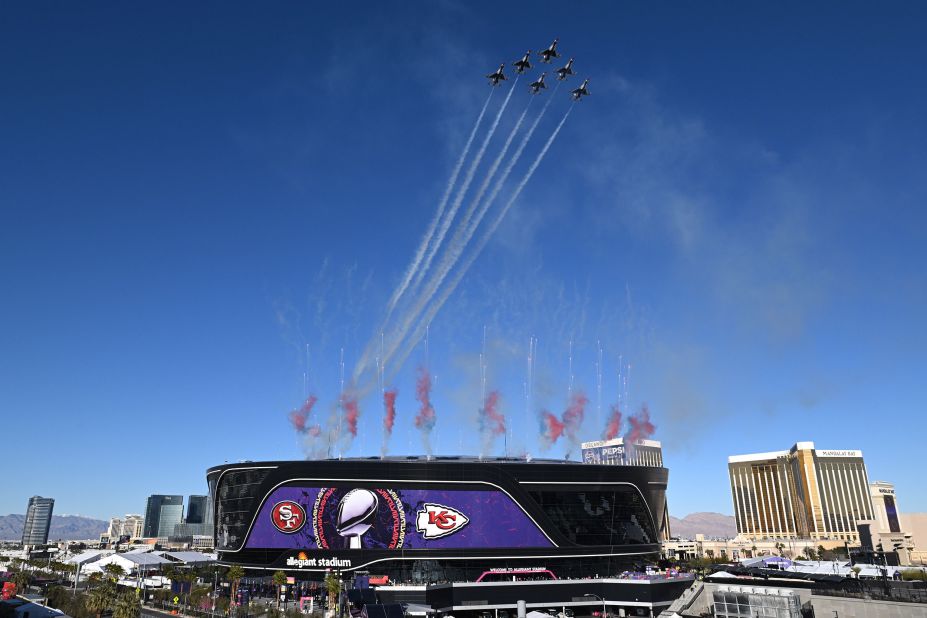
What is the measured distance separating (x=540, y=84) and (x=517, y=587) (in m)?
70.8

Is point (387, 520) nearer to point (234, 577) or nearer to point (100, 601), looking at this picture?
point (234, 577)

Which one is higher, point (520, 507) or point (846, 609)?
point (520, 507)

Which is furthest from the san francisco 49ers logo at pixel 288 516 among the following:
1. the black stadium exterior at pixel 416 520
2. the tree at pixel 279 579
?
the tree at pixel 279 579

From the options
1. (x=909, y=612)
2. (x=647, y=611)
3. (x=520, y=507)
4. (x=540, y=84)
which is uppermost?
(x=540, y=84)

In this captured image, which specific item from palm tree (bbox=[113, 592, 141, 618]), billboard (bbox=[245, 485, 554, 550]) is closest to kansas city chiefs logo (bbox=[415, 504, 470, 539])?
billboard (bbox=[245, 485, 554, 550])

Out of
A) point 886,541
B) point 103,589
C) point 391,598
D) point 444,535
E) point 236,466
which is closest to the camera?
point 103,589

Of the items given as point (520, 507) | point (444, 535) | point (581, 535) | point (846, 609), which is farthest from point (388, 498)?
point (846, 609)

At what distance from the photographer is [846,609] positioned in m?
55.6

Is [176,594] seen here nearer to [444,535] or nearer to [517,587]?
[444,535]

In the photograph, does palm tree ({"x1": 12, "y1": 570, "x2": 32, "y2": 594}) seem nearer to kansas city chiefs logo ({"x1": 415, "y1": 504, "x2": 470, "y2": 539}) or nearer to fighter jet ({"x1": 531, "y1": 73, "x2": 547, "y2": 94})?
kansas city chiefs logo ({"x1": 415, "y1": 504, "x2": 470, "y2": 539})

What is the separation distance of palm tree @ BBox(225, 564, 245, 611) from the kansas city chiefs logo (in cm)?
2630

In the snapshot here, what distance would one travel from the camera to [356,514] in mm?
92938

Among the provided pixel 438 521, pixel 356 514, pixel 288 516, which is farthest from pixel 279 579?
pixel 438 521

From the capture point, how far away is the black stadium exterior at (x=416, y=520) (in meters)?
92.1
